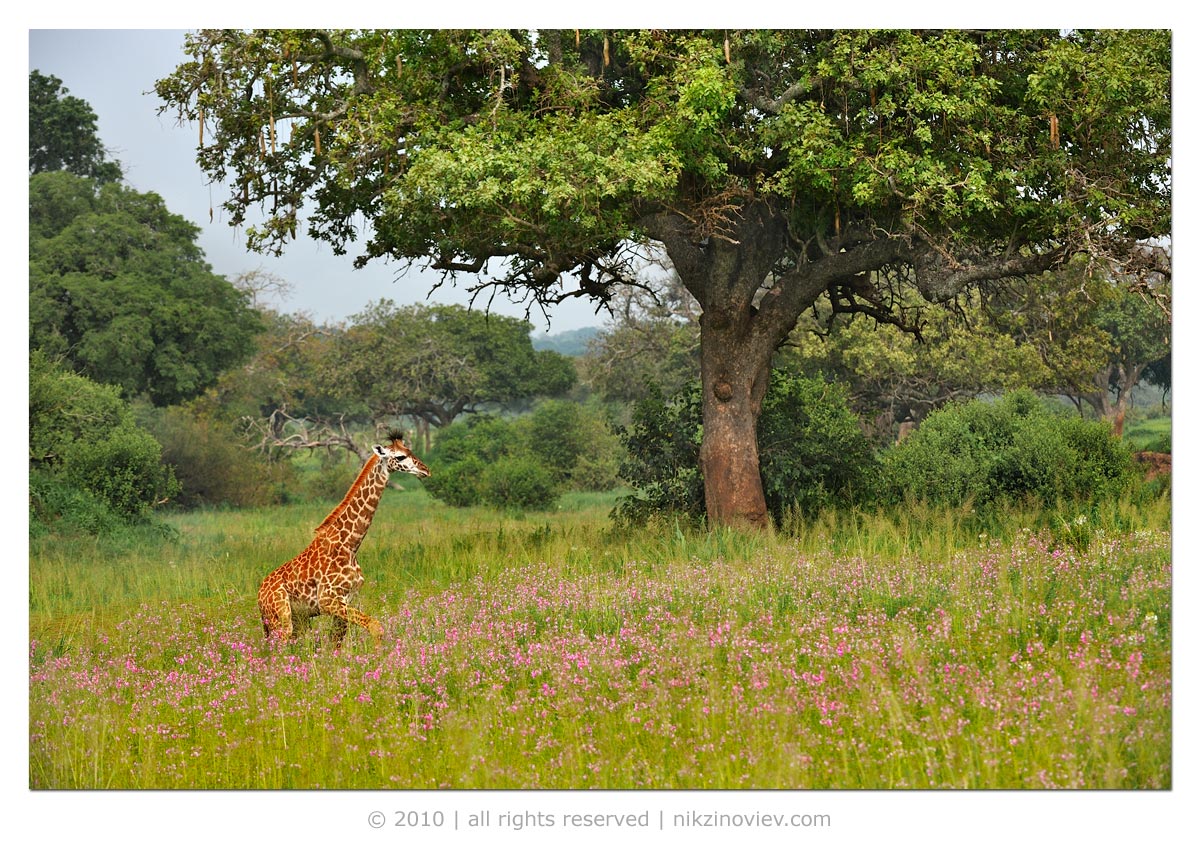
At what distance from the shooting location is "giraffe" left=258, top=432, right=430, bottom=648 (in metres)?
9.99

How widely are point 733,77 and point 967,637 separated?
7627mm

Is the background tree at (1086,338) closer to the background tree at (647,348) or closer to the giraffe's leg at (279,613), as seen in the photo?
the background tree at (647,348)

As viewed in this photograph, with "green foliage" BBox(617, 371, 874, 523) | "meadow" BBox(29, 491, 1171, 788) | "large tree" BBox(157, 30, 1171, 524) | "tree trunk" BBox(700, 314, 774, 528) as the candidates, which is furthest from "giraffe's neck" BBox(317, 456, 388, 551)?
"green foliage" BBox(617, 371, 874, 523)

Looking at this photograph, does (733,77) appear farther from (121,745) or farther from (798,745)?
(121,745)

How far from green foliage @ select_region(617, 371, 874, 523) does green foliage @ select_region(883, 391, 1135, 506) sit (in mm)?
1151

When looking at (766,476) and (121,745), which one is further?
(766,476)

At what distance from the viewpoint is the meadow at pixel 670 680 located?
296 inches

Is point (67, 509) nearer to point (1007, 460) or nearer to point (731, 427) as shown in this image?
point (731, 427)

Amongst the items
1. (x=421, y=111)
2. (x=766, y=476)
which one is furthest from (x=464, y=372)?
(x=421, y=111)

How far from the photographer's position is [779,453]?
57.3 feet

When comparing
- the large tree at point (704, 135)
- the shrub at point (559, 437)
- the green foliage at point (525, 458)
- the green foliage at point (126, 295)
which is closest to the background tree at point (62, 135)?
the green foliage at point (126, 295)

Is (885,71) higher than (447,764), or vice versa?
(885,71)

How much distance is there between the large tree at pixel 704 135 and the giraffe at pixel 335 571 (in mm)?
3593

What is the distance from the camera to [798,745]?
7418 mm
